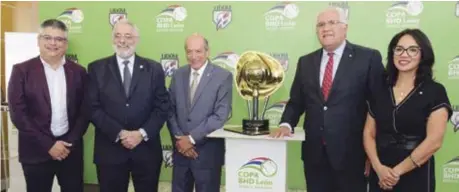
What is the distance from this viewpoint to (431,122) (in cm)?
182

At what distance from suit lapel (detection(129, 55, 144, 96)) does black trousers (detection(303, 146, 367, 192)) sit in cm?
111

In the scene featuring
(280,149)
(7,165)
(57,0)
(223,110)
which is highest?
(57,0)

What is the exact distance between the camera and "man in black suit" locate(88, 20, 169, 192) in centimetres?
234

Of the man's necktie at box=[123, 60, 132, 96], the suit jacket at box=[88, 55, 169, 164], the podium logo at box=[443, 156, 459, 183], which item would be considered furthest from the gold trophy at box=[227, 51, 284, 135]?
the podium logo at box=[443, 156, 459, 183]

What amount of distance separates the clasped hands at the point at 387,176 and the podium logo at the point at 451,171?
126 centimetres

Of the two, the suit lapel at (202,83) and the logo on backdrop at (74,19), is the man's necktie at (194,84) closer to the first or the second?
the suit lapel at (202,83)

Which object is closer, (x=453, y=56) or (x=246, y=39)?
(x=453, y=56)

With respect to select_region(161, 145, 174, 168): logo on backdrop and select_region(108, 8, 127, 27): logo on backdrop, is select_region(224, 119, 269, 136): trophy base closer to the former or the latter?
select_region(161, 145, 174, 168): logo on backdrop

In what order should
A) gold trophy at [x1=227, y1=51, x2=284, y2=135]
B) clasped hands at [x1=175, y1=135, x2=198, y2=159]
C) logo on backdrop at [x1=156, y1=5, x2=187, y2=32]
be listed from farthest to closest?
logo on backdrop at [x1=156, y1=5, x2=187, y2=32]
clasped hands at [x1=175, y1=135, x2=198, y2=159]
gold trophy at [x1=227, y1=51, x2=284, y2=135]

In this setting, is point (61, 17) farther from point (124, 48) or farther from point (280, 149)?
point (280, 149)

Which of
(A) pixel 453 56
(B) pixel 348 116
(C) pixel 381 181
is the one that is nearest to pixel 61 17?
(B) pixel 348 116

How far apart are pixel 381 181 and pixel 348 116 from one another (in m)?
0.36

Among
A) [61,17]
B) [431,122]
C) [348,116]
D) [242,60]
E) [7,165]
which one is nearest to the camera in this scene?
[431,122]

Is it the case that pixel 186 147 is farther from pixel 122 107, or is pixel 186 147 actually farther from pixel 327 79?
pixel 327 79
